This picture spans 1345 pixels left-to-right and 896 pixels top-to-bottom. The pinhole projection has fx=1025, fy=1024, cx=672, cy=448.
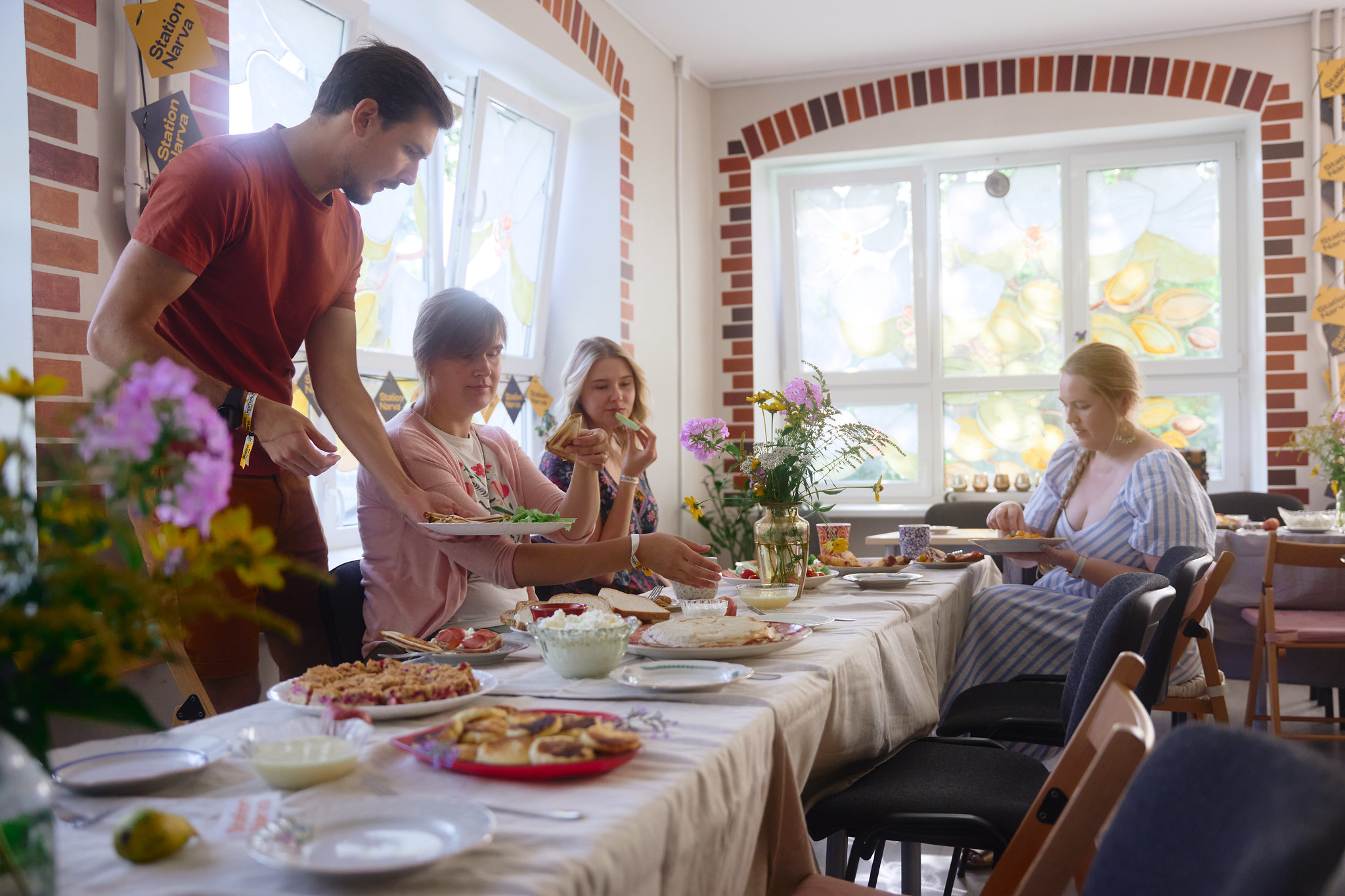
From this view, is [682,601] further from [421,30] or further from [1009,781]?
[421,30]

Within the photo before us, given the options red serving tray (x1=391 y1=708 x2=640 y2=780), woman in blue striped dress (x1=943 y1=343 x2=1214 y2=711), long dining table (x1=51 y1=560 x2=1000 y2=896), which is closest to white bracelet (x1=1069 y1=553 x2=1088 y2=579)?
woman in blue striped dress (x1=943 y1=343 x2=1214 y2=711)

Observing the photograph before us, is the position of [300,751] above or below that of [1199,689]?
above

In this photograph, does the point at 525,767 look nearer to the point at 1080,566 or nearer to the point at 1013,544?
the point at 1013,544

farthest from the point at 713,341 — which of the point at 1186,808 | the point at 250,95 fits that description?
the point at 1186,808

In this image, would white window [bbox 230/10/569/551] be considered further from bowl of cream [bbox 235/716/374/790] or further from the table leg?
bowl of cream [bbox 235/716/374/790]

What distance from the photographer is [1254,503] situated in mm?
4387

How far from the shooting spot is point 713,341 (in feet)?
17.7

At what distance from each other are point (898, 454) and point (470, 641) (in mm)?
4267

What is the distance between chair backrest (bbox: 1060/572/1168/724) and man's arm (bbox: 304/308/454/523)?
118cm

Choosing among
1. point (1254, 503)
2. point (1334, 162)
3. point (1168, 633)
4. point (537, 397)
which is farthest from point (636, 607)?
point (1334, 162)

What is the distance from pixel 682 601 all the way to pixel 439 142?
232 centimetres

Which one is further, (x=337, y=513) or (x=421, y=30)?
(x=421, y=30)

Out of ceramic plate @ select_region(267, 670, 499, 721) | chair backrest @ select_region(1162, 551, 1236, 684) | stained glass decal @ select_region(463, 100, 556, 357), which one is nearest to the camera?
ceramic plate @ select_region(267, 670, 499, 721)

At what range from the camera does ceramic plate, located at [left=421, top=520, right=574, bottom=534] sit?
1.59 m
